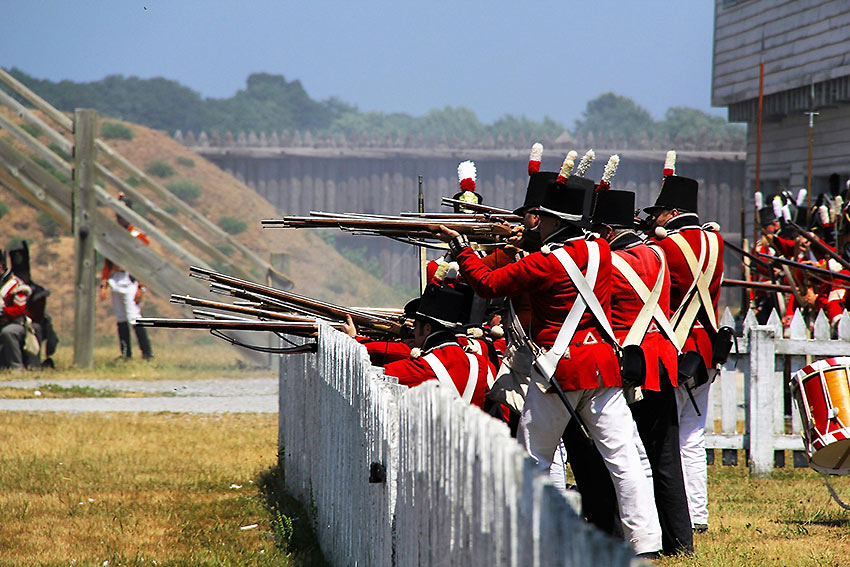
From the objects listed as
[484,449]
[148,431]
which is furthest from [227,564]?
[148,431]

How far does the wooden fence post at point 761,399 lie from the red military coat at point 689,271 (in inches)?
84.9

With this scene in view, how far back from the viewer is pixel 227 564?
603 centimetres

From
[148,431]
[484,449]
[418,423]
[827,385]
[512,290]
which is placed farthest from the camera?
[148,431]

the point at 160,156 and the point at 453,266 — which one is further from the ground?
the point at 160,156

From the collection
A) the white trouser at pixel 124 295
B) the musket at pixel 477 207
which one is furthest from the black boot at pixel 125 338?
the musket at pixel 477 207

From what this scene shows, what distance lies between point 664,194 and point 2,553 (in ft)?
13.0

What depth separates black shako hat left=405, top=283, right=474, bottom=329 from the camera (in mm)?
5887

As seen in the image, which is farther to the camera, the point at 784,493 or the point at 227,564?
the point at 784,493

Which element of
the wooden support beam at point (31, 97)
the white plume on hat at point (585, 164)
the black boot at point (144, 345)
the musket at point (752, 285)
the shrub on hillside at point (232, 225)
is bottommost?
the black boot at point (144, 345)

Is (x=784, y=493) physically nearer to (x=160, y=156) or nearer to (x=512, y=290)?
(x=512, y=290)

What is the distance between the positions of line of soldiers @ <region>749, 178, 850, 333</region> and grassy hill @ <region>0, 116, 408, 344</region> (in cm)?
1597

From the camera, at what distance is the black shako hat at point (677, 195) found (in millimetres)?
6453

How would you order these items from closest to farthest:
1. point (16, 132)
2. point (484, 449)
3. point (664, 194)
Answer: point (484, 449) → point (664, 194) → point (16, 132)

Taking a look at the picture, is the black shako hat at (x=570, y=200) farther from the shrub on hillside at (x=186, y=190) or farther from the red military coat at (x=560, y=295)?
the shrub on hillside at (x=186, y=190)
